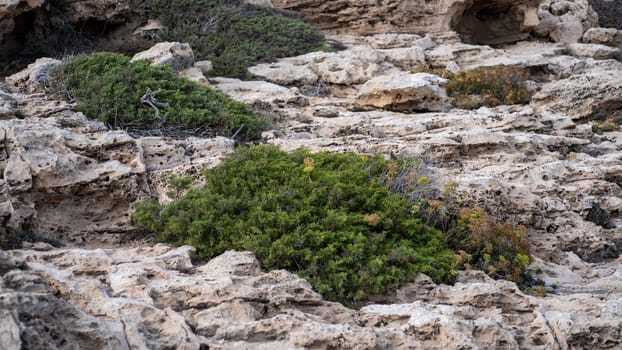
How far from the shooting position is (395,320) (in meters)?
4.63

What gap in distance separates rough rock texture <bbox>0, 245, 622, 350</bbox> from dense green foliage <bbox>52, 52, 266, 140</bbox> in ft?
9.74

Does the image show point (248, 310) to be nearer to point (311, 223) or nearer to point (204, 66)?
point (311, 223)

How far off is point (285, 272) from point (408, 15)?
40.7ft

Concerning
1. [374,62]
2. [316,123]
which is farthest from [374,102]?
[374,62]

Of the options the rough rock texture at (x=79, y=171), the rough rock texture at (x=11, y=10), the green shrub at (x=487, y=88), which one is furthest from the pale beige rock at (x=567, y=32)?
the rough rock texture at (x=79, y=171)

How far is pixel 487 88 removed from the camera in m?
11.8

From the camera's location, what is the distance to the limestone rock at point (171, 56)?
10406 millimetres

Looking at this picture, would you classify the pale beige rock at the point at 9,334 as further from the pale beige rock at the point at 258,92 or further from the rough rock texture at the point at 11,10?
the rough rock texture at the point at 11,10

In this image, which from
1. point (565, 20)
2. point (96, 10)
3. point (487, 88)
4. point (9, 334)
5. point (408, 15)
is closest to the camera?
point (9, 334)

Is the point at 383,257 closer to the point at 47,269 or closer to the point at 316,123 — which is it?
the point at 47,269

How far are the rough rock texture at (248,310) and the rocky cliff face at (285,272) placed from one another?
12 mm

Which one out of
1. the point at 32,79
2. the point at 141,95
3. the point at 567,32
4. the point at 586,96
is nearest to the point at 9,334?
the point at 141,95

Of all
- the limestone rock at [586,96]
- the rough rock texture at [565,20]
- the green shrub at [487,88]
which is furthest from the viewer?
the rough rock texture at [565,20]

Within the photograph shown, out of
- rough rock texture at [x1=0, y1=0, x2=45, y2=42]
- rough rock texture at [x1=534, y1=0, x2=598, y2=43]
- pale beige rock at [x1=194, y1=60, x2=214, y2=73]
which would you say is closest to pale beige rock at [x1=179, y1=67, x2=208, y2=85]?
pale beige rock at [x1=194, y1=60, x2=214, y2=73]
